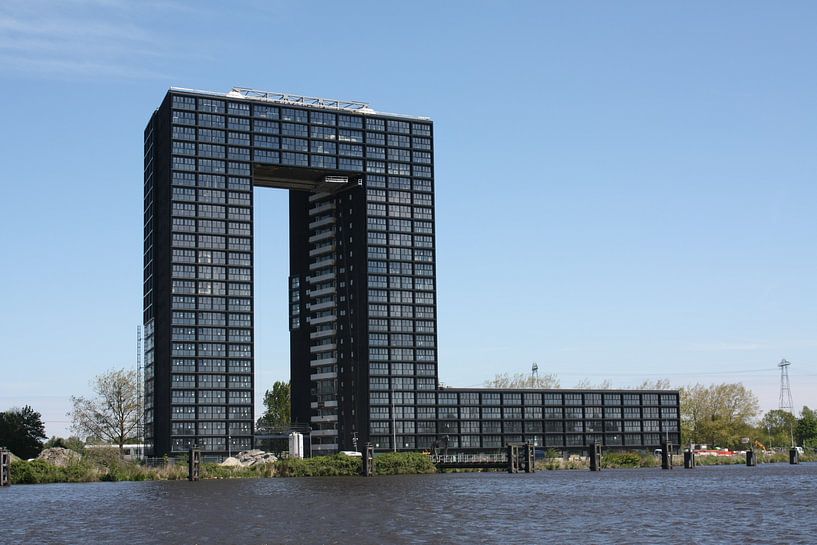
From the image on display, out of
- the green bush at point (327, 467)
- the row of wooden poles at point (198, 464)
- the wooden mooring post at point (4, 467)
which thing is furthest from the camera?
the green bush at point (327, 467)

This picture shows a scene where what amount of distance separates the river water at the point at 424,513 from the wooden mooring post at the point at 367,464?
29.6 meters

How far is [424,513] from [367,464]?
90.7 metres

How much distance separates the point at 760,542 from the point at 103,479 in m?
140

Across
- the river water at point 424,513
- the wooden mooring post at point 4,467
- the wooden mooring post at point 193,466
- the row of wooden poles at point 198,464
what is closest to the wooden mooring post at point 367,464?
the row of wooden poles at point 198,464

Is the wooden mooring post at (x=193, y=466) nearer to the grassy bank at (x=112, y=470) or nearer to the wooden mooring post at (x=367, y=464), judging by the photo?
the grassy bank at (x=112, y=470)

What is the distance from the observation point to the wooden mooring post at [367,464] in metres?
195

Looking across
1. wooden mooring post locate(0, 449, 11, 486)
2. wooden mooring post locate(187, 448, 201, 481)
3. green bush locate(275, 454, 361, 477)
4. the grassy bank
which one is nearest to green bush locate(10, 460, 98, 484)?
the grassy bank

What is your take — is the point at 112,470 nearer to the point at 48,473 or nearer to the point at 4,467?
the point at 48,473

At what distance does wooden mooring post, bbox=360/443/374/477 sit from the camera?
194875mm

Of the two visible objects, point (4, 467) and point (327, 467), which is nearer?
point (4, 467)

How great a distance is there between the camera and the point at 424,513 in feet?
347

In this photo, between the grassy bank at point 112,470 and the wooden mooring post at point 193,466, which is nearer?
the grassy bank at point 112,470

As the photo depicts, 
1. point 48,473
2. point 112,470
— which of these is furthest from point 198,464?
point 48,473

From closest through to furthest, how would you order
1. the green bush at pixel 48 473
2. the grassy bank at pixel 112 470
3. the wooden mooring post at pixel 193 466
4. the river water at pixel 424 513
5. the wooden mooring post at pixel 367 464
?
the river water at pixel 424 513 < the green bush at pixel 48 473 < the grassy bank at pixel 112 470 < the wooden mooring post at pixel 193 466 < the wooden mooring post at pixel 367 464
